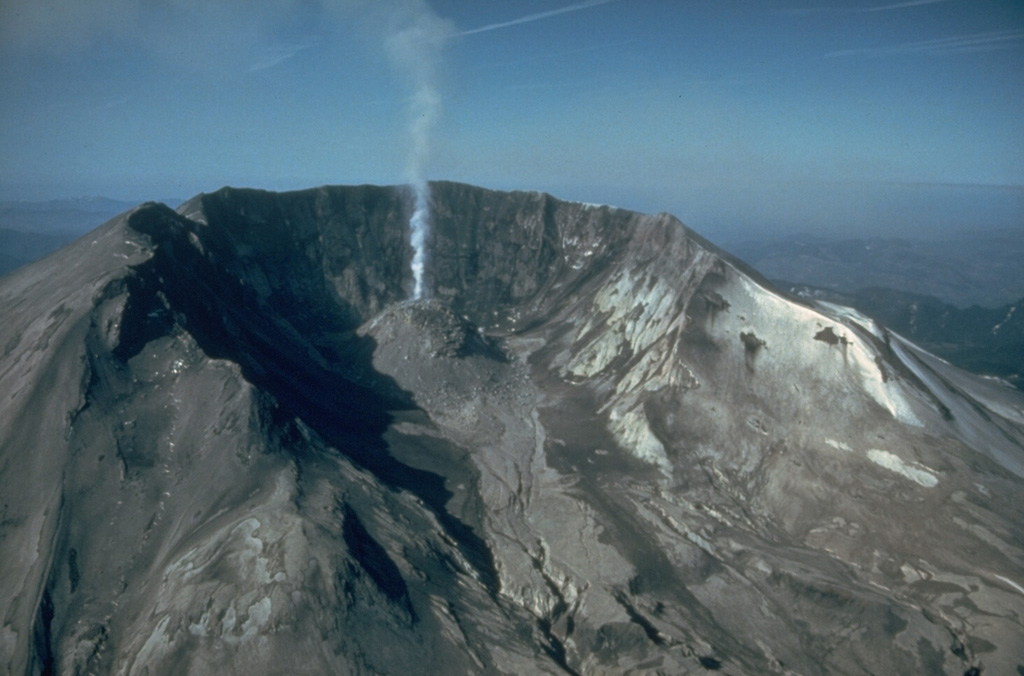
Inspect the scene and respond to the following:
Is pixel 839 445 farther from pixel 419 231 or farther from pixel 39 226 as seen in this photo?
pixel 39 226

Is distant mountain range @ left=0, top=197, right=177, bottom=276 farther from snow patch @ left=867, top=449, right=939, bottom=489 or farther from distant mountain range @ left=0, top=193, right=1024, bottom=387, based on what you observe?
snow patch @ left=867, top=449, right=939, bottom=489

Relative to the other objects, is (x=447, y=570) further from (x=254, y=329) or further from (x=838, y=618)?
(x=254, y=329)

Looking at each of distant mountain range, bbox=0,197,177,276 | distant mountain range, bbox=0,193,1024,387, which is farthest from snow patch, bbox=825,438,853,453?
distant mountain range, bbox=0,197,177,276

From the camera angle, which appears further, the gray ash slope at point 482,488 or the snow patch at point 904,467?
the snow patch at point 904,467

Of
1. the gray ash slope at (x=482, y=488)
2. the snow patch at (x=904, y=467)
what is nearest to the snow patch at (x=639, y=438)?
the gray ash slope at (x=482, y=488)

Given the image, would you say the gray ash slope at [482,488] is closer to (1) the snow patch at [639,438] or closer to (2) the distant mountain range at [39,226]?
(1) the snow patch at [639,438]
